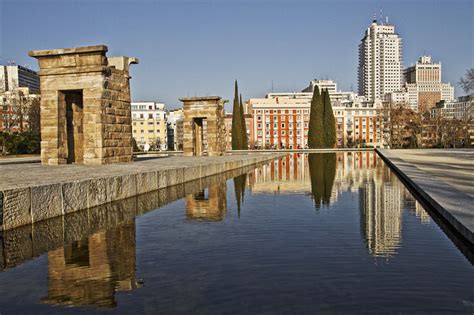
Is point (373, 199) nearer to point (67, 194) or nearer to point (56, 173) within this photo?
point (67, 194)

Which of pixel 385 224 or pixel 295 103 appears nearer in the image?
pixel 385 224

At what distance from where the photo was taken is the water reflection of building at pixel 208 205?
9.90 metres

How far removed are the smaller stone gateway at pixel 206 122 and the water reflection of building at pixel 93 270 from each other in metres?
25.2

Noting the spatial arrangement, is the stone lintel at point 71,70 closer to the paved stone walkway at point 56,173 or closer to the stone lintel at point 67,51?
the stone lintel at point 67,51

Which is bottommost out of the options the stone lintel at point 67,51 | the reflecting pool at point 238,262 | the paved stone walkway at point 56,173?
the reflecting pool at point 238,262

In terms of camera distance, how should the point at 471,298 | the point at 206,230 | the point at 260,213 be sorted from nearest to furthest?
the point at 471,298 < the point at 206,230 < the point at 260,213

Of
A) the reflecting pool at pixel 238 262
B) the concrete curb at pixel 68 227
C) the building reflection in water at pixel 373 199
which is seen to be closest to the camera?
the reflecting pool at pixel 238 262

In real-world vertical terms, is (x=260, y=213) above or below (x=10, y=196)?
below

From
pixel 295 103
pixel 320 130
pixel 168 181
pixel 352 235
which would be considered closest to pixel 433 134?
pixel 320 130

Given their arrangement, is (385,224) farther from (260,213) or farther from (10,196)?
(10,196)

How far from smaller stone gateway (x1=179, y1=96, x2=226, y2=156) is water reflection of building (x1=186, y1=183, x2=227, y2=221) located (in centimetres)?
1835

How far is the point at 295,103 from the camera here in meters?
112

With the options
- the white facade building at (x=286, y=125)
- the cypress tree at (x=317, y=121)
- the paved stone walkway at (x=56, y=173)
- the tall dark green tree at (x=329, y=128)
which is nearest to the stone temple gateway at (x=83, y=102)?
the paved stone walkway at (x=56, y=173)

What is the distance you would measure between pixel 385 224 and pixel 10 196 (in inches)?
254
